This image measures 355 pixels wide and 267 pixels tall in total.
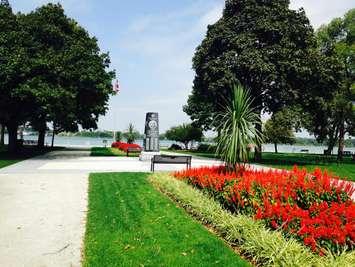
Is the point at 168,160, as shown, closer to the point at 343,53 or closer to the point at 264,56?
the point at 264,56

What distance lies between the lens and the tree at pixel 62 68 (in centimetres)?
2628

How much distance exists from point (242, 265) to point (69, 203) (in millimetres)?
6137

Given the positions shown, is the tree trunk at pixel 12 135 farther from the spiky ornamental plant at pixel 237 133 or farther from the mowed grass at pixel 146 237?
the spiky ornamental plant at pixel 237 133

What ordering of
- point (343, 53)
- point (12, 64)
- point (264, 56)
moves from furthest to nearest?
point (343, 53)
point (264, 56)
point (12, 64)

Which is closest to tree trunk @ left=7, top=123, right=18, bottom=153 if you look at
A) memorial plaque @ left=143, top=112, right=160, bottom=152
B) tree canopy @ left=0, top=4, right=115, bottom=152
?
tree canopy @ left=0, top=4, right=115, bottom=152

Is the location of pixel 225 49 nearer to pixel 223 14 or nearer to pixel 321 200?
pixel 223 14

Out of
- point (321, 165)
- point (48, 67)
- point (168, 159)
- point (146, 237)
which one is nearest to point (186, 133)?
point (321, 165)

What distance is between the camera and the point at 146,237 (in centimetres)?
731

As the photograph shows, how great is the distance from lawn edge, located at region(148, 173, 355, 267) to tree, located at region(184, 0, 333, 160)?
20.8m

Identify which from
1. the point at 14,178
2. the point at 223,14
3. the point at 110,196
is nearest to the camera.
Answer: the point at 110,196

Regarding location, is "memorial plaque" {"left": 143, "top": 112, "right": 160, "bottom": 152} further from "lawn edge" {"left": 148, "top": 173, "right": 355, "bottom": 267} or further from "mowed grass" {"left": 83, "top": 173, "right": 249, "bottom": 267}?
"lawn edge" {"left": 148, "top": 173, "right": 355, "bottom": 267}

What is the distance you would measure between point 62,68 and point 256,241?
77.4ft

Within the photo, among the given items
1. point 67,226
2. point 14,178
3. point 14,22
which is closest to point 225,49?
point 14,22

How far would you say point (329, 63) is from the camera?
30.4m
